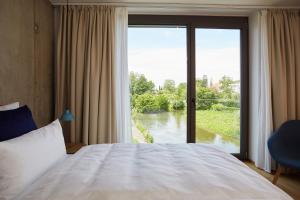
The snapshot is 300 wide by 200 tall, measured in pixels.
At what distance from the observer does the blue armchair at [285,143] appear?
290 centimetres

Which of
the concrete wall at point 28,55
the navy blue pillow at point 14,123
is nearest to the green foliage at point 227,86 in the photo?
the concrete wall at point 28,55

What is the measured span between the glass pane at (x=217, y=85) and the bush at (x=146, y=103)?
667 millimetres

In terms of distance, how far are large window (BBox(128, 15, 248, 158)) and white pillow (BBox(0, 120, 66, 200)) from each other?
2.25 m

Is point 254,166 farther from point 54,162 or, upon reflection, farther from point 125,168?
point 54,162

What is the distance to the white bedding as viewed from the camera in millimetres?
1203

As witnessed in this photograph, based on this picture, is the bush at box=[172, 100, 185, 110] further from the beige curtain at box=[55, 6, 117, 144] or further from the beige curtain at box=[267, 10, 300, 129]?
the beige curtain at box=[267, 10, 300, 129]

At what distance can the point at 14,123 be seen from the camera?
5.60 ft

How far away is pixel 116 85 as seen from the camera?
11.2ft

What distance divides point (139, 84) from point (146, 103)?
1.02 ft

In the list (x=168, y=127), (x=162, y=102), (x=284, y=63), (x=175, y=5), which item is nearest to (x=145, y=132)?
(x=168, y=127)

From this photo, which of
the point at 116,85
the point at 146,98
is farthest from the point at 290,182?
the point at 116,85

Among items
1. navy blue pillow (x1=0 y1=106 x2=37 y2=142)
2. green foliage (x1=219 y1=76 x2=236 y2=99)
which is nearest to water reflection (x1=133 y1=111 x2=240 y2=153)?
green foliage (x1=219 y1=76 x2=236 y2=99)

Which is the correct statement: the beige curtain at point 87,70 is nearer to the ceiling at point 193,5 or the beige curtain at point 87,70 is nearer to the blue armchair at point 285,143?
the ceiling at point 193,5

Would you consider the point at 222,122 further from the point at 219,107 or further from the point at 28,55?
the point at 28,55
